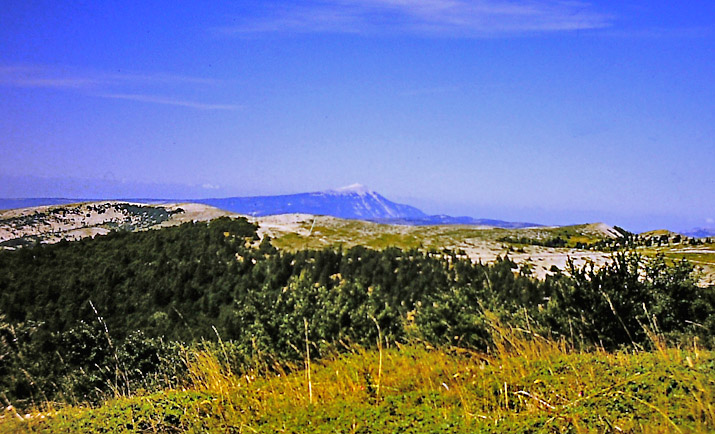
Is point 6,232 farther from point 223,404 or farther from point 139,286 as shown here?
point 223,404

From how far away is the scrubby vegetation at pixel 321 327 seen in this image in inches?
205

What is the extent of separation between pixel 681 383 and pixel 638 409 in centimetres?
71

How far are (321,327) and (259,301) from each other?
4.77m

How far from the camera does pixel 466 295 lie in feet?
65.0

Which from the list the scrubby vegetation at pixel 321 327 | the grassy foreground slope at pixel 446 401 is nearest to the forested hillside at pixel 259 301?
the scrubby vegetation at pixel 321 327

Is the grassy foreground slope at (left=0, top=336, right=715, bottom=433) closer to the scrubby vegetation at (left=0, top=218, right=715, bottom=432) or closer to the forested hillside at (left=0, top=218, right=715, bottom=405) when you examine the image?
the scrubby vegetation at (left=0, top=218, right=715, bottom=432)

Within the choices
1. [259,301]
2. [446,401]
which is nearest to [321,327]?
[259,301]

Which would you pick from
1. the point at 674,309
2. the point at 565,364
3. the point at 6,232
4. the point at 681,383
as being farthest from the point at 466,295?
the point at 6,232

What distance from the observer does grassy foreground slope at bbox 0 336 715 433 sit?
424cm

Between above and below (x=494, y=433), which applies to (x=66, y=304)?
below

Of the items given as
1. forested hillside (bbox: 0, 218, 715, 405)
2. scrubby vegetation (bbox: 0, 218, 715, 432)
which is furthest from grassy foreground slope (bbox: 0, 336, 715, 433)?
forested hillside (bbox: 0, 218, 715, 405)

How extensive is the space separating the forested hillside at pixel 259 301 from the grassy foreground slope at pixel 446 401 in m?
4.98

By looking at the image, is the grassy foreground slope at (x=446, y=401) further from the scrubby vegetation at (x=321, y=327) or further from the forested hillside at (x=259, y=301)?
the forested hillside at (x=259, y=301)

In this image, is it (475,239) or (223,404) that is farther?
(475,239)
